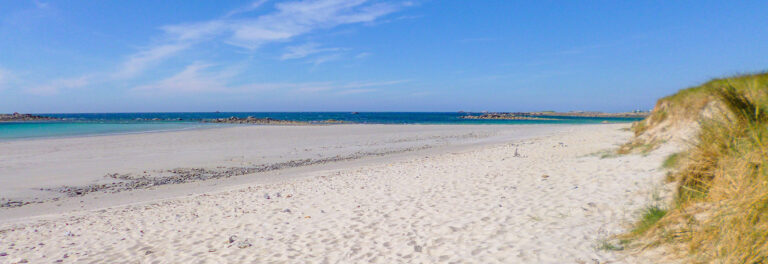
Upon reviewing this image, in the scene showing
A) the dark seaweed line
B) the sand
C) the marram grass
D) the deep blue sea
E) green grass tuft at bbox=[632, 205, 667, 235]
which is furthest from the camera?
the deep blue sea

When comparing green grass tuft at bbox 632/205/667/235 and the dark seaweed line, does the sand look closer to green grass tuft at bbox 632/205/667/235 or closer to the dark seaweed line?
green grass tuft at bbox 632/205/667/235

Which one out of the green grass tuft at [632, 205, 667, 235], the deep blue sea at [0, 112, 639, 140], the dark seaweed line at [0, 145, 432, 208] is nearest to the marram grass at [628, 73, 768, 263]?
the green grass tuft at [632, 205, 667, 235]

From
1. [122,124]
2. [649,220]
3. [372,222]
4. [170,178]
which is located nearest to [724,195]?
[649,220]

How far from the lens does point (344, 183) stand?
10.2m

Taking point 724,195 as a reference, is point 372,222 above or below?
below

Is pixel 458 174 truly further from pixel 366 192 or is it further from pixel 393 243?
pixel 393 243

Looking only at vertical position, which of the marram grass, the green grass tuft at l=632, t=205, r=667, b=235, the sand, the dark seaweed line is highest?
the marram grass

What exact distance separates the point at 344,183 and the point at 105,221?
4.93m

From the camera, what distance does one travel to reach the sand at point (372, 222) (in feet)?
16.3

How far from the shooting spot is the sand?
16.3 ft

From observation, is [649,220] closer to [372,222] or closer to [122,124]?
[372,222]

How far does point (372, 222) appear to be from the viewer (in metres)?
6.33

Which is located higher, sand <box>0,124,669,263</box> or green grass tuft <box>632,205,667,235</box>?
green grass tuft <box>632,205,667,235</box>

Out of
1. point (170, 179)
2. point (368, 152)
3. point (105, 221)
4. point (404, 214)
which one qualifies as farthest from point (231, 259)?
point (368, 152)
